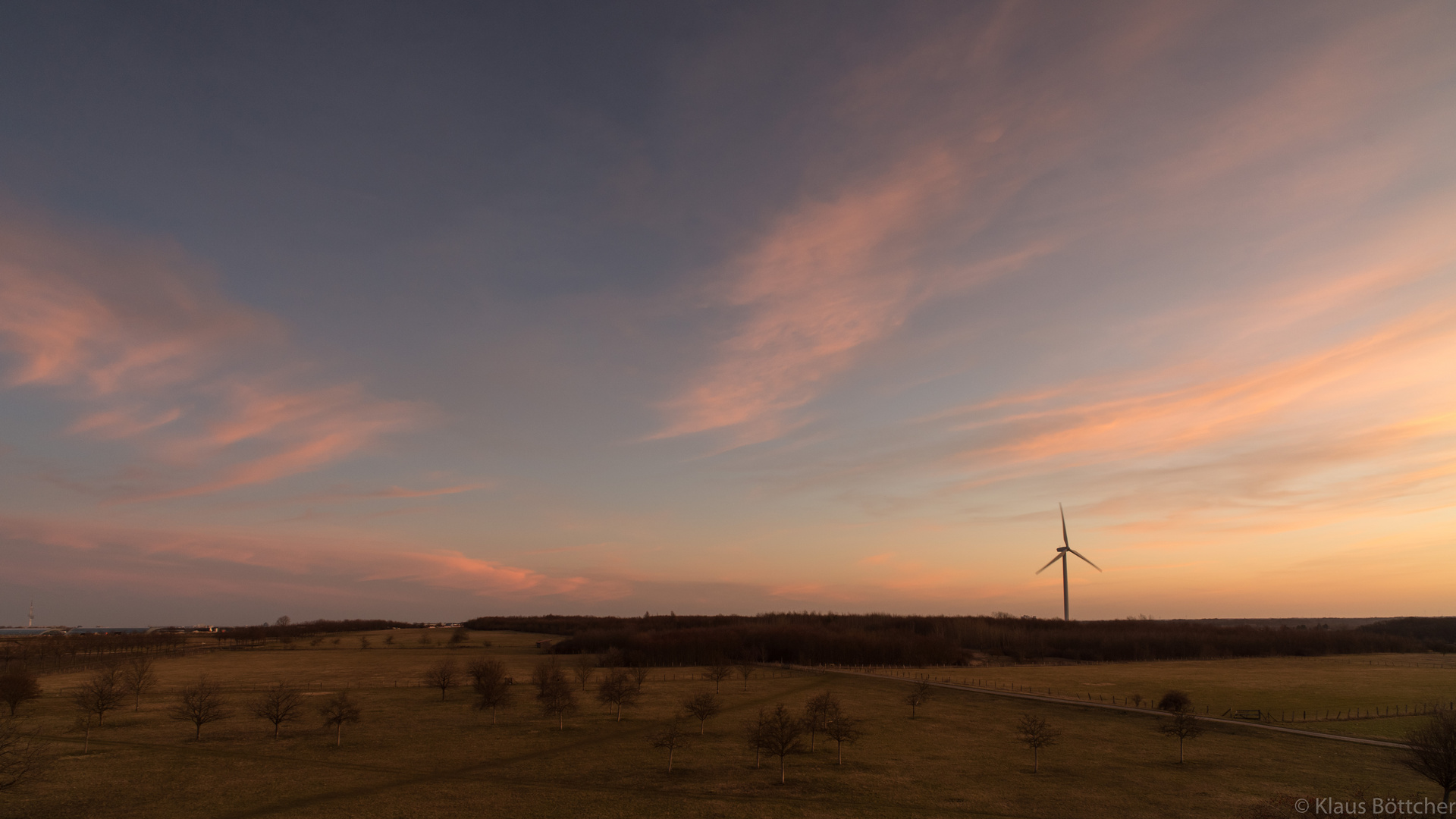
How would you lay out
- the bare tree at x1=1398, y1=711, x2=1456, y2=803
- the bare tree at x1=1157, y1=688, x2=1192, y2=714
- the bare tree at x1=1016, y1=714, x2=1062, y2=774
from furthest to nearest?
1. the bare tree at x1=1157, y1=688, x2=1192, y2=714
2. the bare tree at x1=1016, y1=714, x2=1062, y2=774
3. the bare tree at x1=1398, y1=711, x2=1456, y2=803

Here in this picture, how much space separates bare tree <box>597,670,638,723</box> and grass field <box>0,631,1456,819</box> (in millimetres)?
2051

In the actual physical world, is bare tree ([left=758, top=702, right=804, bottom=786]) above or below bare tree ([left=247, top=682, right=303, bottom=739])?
above

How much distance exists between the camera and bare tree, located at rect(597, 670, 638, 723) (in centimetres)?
9100

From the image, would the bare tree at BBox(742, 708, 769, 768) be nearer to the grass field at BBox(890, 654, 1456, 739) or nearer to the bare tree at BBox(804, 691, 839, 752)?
the bare tree at BBox(804, 691, 839, 752)

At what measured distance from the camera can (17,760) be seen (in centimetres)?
5291

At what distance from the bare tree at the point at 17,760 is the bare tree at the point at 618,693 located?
5171cm

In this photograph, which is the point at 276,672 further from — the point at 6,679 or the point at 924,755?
the point at 924,755

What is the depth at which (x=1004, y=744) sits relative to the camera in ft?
244

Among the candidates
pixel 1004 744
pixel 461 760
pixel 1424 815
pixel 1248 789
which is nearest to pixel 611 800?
pixel 461 760

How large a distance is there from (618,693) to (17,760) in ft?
179

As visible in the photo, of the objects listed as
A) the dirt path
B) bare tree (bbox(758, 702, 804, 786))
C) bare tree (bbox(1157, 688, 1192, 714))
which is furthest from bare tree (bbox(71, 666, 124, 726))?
bare tree (bbox(1157, 688, 1192, 714))

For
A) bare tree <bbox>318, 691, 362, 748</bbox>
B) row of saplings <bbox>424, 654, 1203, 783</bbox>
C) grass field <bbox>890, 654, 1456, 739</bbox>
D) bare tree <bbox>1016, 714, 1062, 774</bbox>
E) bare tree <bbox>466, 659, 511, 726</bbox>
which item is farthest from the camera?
bare tree <bbox>466, 659, 511, 726</bbox>

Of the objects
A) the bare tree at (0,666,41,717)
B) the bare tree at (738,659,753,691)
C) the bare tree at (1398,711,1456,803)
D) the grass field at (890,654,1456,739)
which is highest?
the bare tree at (1398,711,1456,803)


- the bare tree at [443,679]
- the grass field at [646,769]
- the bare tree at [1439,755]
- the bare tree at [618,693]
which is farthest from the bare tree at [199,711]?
the bare tree at [1439,755]
